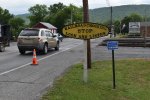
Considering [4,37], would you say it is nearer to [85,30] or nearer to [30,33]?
[30,33]

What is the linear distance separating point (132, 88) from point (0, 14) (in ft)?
274

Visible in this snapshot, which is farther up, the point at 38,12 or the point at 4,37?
the point at 38,12

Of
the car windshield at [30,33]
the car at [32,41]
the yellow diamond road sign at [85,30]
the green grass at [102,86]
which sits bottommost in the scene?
the green grass at [102,86]

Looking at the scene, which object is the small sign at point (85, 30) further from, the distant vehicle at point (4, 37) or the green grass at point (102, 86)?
the distant vehicle at point (4, 37)

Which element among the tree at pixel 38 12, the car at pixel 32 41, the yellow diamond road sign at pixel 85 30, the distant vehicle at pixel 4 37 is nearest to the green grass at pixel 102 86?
the yellow diamond road sign at pixel 85 30

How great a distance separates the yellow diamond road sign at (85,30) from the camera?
1394 cm

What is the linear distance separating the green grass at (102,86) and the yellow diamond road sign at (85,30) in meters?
1.47

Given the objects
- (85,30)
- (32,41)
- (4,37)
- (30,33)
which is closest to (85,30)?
(85,30)

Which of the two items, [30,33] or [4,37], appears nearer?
[30,33]

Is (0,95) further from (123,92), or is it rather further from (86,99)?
(123,92)

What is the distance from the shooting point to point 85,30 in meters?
14.0

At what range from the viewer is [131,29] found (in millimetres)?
88688

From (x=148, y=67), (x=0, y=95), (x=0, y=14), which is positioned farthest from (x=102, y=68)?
(x=0, y=14)

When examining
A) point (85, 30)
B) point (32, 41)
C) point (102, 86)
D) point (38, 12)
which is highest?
point (38, 12)
